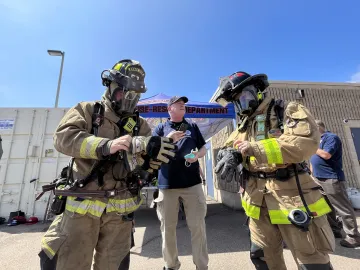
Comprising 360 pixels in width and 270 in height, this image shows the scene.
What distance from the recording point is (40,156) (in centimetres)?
630

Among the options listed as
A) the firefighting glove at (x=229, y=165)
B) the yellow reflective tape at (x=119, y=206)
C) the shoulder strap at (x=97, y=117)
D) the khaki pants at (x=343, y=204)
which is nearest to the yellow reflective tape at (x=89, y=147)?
the shoulder strap at (x=97, y=117)

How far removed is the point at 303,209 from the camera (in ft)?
5.00

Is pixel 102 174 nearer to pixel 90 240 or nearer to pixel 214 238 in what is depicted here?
pixel 90 240

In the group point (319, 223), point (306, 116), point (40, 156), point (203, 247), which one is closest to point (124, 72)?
point (306, 116)

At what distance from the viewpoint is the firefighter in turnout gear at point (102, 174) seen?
145 cm

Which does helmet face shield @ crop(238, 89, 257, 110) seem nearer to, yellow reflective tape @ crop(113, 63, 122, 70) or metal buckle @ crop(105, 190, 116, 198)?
yellow reflective tape @ crop(113, 63, 122, 70)

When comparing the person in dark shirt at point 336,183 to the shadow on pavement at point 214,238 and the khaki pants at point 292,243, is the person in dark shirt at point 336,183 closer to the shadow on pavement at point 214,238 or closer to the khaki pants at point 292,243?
the shadow on pavement at point 214,238

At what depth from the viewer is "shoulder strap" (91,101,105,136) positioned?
169cm

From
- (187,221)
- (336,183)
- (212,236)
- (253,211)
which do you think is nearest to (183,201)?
(187,221)

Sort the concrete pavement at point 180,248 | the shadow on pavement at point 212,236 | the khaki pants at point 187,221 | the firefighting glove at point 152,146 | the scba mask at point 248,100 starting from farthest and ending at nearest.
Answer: the shadow on pavement at point 212,236, the concrete pavement at point 180,248, the khaki pants at point 187,221, the scba mask at point 248,100, the firefighting glove at point 152,146

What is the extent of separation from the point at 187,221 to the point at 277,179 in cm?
145

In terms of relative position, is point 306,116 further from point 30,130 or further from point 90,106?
point 30,130

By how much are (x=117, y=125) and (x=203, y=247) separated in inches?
75.7

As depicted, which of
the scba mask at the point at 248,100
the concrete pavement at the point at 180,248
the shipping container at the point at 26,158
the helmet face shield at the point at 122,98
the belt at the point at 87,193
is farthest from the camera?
the shipping container at the point at 26,158
